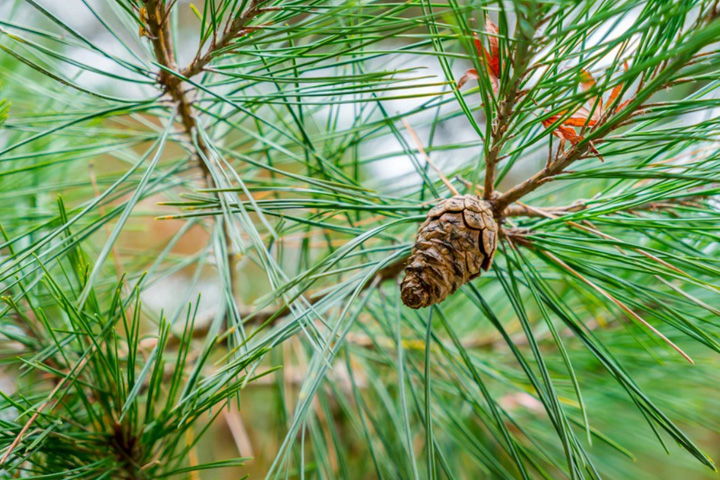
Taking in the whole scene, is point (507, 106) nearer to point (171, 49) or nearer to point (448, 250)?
point (448, 250)

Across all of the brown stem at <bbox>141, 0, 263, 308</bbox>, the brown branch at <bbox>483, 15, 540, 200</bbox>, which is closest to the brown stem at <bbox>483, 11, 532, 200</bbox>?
the brown branch at <bbox>483, 15, 540, 200</bbox>

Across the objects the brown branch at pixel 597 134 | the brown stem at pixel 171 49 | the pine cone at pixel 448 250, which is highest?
the brown stem at pixel 171 49

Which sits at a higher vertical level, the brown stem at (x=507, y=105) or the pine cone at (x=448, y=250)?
the brown stem at (x=507, y=105)

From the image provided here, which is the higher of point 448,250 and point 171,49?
point 171,49

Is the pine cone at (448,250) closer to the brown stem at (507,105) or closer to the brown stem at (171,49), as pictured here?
the brown stem at (507,105)

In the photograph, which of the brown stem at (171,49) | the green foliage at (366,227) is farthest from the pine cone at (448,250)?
the brown stem at (171,49)

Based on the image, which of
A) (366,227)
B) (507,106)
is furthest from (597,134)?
(366,227)

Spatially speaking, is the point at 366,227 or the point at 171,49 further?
the point at 366,227

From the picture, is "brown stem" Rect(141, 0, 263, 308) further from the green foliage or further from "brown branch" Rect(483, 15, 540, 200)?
"brown branch" Rect(483, 15, 540, 200)
